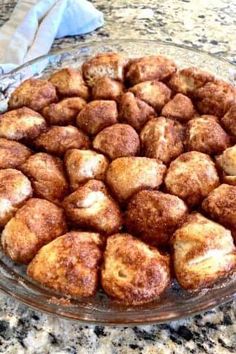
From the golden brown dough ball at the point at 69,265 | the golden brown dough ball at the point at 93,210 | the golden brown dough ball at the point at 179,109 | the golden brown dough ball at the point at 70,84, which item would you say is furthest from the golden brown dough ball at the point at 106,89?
the golden brown dough ball at the point at 69,265

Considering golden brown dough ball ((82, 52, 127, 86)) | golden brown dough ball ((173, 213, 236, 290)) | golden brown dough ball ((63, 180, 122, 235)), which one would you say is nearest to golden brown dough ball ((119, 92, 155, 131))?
golden brown dough ball ((82, 52, 127, 86))

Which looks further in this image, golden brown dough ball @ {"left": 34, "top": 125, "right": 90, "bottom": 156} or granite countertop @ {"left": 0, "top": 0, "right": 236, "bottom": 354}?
golden brown dough ball @ {"left": 34, "top": 125, "right": 90, "bottom": 156}

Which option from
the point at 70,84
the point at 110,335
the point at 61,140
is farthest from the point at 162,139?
the point at 110,335

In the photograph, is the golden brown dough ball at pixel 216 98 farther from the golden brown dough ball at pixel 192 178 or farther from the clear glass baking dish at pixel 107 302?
the clear glass baking dish at pixel 107 302

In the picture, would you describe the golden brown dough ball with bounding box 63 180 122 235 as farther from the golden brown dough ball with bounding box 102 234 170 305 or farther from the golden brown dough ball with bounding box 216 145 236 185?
the golden brown dough ball with bounding box 216 145 236 185

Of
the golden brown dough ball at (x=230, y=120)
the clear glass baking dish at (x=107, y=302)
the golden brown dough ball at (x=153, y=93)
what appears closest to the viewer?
the clear glass baking dish at (x=107, y=302)

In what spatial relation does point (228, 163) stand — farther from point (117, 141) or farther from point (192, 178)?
point (117, 141)
